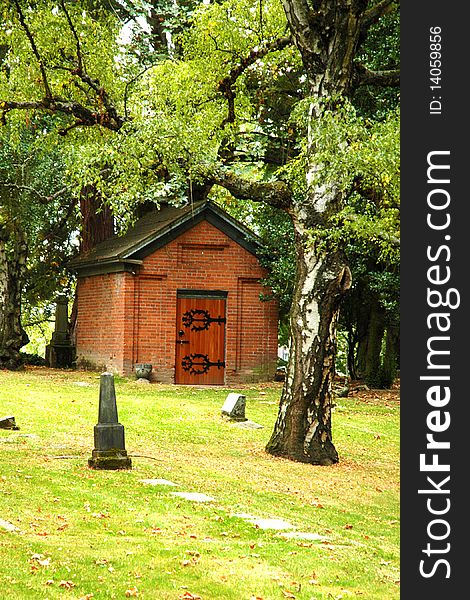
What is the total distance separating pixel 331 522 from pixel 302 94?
18.4 metres

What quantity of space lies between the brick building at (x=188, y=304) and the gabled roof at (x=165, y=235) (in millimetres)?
30

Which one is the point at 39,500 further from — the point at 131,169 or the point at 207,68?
the point at 207,68

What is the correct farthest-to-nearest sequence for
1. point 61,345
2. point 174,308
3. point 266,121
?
point 61,345
point 174,308
point 266,121

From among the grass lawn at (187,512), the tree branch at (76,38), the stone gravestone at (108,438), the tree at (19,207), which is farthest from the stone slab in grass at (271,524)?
the tree at (19,207)

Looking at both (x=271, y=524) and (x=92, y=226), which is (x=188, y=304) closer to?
(x=92, y=226)

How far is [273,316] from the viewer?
97.3 feet

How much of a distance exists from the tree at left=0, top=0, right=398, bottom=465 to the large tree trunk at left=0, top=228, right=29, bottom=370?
5576mm

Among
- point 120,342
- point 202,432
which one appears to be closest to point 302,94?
point 120,342

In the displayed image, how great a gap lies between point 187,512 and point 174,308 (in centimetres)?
1814

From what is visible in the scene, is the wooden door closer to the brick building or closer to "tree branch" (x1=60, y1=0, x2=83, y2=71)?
the brick building

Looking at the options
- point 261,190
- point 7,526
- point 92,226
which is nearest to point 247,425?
point 261,190

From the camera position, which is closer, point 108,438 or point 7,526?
point 7,526

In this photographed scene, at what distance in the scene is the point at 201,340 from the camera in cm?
2891

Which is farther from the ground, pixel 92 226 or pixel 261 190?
pixel 92 226
